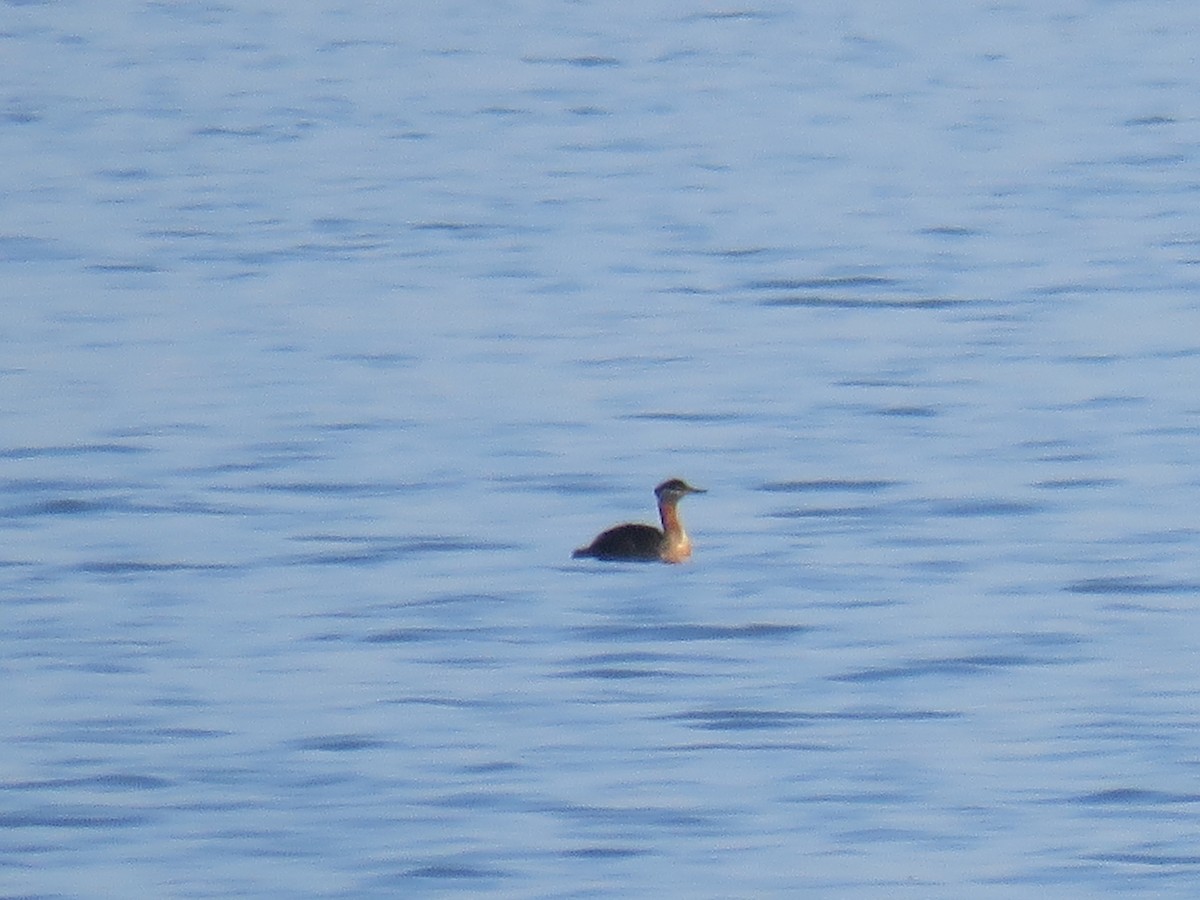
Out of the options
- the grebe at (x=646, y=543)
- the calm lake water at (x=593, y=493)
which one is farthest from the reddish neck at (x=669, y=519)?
the calm lake water at (x=593, y=493)

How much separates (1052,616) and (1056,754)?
73.2 inches

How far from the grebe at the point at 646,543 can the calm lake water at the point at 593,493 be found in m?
0.10

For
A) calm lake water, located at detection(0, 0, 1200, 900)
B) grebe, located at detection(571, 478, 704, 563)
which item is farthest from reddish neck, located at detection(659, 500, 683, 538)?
calm lake water, located at detection(0, 0, 1200, 900)

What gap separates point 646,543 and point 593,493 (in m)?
1.61

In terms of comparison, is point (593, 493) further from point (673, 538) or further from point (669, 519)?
point (673, 538)

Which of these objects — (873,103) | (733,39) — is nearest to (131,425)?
(873,103)

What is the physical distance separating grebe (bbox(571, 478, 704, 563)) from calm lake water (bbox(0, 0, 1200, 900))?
0.10 metres

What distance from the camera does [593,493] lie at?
47.0 feet

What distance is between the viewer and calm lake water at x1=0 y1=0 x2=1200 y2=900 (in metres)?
9.50

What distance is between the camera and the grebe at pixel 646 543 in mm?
12711

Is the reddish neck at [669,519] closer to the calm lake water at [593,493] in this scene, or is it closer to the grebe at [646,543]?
the grebe at [646,543]

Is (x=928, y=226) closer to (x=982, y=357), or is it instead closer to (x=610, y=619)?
(x=982, y=357)

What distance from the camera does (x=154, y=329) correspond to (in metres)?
17.7

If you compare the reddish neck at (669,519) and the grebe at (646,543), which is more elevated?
the reddish neck at (669,519)
